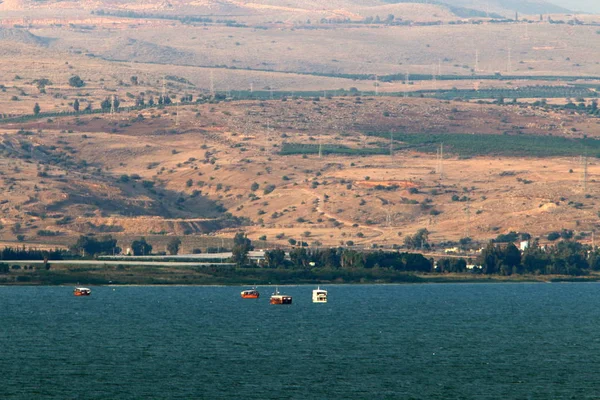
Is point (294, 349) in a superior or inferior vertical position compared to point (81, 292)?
inferior

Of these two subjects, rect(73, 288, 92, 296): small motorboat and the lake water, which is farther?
rect(73, 288, 92, 296): small motorboat

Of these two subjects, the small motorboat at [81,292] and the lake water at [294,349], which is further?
the small motorboat at [81,292]

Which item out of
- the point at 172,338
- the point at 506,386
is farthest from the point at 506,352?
the point at 172,338

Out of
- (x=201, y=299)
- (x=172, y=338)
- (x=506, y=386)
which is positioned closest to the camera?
(x=506, y=386)

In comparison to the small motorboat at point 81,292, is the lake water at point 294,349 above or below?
below

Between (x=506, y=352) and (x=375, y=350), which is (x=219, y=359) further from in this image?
(x=506, y=352)

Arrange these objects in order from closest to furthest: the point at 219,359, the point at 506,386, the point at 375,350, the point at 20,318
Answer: the point at 506,386 → the point at 219,359 → the point at 375,350 → the point at 20,318

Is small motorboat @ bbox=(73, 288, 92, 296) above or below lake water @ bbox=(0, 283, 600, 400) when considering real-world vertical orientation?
above

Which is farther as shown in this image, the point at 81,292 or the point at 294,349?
the point at 81,292
